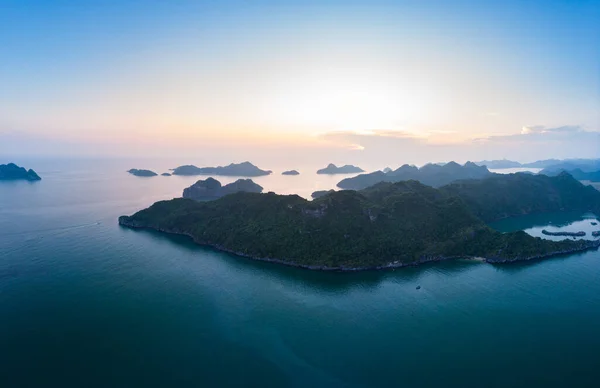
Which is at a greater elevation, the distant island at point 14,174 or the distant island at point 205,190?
the distant island at point 14,174

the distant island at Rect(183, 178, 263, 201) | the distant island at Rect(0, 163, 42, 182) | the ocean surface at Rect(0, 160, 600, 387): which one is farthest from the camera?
the distant island at Rect(0, 163, 42, 182)

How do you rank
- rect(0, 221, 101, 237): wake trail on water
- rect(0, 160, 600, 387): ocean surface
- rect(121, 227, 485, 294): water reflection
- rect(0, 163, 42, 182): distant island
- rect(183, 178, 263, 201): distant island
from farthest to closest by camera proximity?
1. rect(0, 163, 42, 182): distant island
2. rect(183, 178, 263, 201): distant island
3. rect(0, 221, 101, 237): wake trail on water
4. rect(121, 227, 485, 294): water reflection
5. rect(0, 160, 600, 387): ocean surface

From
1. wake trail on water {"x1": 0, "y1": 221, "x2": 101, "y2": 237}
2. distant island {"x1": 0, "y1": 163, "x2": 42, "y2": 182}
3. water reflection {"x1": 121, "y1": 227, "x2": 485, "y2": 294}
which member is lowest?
water reflection {"x1": 121, "y1": 227, "x2": 485, "y2": 294}

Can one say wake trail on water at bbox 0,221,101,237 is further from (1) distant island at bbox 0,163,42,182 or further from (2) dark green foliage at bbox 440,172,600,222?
(1) distant island at bbox 0,163,42,182

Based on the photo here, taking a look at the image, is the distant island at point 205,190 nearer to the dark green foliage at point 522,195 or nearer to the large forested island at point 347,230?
the large forested island at point 347,230

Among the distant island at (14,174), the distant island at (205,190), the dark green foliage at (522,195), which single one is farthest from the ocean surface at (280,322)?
the distant island at (14,174)

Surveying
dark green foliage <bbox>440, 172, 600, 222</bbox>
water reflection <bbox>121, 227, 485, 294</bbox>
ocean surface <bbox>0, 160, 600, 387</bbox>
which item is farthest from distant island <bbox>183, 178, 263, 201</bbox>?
dark green foliage <bbox>440, 172, 600, 222</bbox>
